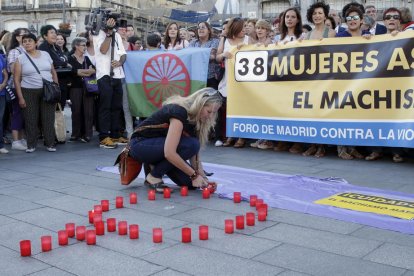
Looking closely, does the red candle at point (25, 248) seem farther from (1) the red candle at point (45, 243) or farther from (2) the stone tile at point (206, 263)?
(2) the stone tile at point (206, 263)

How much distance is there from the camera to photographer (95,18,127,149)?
31.9 ft

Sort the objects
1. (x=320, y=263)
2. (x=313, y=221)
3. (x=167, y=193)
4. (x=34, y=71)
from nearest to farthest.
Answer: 1. (x=320, y=263)
2. (x=313, y=221)
3. (x=167, y=193)
4. (x=34, y=71)

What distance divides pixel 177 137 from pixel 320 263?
2.37 meters

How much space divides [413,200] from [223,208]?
1.91 metres

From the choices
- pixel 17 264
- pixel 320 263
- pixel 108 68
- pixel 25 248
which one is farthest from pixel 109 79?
pixel 320 263

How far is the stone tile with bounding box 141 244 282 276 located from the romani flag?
6114 millimetres

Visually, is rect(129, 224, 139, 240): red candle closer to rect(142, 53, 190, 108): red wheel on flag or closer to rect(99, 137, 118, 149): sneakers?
rect(99, 137, 118, 149): sneakers

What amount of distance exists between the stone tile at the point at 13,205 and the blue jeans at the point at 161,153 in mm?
1233

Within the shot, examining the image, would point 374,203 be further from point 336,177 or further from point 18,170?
point 18,170

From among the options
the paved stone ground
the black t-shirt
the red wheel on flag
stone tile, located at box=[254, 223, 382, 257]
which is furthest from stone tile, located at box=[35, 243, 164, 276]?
the black t-shirt

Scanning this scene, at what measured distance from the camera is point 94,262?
374 centimetres

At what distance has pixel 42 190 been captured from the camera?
6188mm

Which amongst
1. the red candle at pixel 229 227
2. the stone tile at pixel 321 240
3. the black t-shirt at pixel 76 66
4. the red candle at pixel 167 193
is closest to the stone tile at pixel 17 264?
the red candle at pixel 229 227

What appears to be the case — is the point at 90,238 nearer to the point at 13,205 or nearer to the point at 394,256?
the point at 13,205
